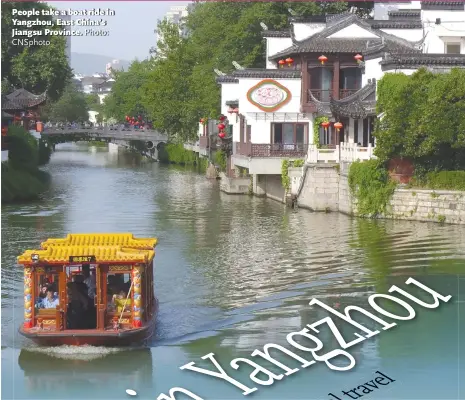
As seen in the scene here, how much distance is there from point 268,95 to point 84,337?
27.1 m

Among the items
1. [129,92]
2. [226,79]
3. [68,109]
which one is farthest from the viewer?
[68,109]

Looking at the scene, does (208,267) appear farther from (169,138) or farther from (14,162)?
(169,138)

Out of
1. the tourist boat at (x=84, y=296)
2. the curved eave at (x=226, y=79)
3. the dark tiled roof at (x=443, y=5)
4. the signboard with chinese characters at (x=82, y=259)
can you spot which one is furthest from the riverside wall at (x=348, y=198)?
the signboard with chinese characters at (x=82, y=259)

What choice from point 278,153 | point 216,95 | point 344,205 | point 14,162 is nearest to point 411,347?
point 344,205

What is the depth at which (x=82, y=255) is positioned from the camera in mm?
17469

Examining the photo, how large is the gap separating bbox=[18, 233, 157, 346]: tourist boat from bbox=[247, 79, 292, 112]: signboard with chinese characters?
25.6 meters

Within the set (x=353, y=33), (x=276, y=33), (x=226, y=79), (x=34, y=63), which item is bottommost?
(x=226, y=79)

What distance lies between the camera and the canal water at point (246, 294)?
1662 cm

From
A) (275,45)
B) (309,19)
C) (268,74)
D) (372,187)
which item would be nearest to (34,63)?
(275,45)

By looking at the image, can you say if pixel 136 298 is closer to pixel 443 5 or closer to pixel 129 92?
pixel 443 5

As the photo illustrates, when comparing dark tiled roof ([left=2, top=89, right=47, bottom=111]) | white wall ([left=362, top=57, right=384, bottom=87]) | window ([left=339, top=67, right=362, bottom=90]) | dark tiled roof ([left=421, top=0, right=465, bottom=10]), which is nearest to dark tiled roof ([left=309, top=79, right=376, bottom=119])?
white wall ([left=362, top=57, right=384, bottom=87])

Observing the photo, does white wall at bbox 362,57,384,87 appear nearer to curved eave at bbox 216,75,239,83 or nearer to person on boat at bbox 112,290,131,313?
curved eave at bbox 216,75,239,83

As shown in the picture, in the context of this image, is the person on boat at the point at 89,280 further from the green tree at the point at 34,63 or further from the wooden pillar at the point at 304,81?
the green tree at the point at 34,63

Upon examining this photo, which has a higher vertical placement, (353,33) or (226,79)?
(353,33)
